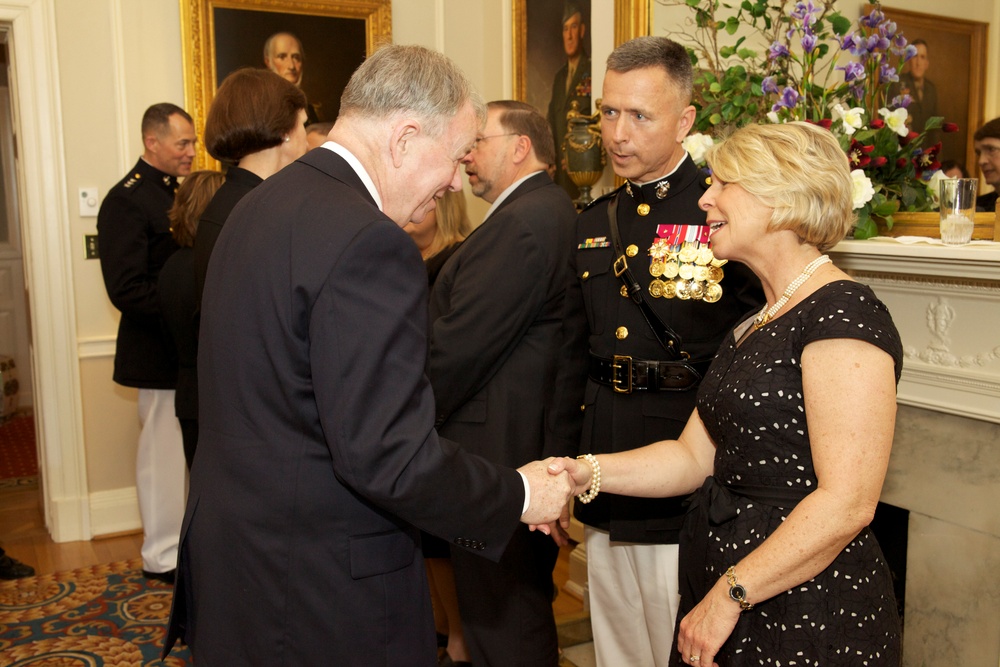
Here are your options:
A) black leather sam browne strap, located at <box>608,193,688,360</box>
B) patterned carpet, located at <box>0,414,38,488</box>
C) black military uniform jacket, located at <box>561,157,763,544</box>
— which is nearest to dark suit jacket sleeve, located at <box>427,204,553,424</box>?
black military uniform jacket, located at <box>561,157,763,544</box>

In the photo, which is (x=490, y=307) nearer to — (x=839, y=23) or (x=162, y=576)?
(x=839, y=23)

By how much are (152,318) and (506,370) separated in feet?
6.46

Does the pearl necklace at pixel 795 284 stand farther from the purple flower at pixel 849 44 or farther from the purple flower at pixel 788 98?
the purple flower at pixel 849 44

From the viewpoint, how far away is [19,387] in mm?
7863

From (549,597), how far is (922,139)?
1892 mm

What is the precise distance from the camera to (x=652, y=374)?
Answer: 246 centimetres

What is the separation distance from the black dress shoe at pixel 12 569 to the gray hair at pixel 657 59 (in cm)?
364

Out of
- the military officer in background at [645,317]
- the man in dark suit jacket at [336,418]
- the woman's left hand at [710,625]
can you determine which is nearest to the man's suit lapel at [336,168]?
the man in dark suit jacket at [336,418]

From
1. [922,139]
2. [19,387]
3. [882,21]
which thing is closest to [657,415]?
[922,139]

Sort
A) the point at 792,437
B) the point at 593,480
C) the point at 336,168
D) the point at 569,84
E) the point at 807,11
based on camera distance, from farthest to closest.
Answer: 1. the point at 569,84
2. the point at 807,11
3. the point at 593,480
4. the point at 792,437
5. the point at 336,168

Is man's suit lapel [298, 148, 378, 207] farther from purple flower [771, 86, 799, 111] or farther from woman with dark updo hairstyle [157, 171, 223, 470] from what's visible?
woman with dark updo hairstyle [157, 171, 223, 470]

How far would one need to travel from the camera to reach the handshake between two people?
69.0 inches

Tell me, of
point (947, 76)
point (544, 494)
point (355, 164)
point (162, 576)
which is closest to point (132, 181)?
point (162, 576)

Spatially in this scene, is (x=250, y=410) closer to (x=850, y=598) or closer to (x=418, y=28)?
(x=850, y=598)
